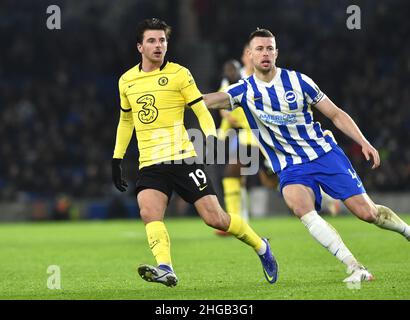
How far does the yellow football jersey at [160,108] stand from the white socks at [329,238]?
1.02 meters

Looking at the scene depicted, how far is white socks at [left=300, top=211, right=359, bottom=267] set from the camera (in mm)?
6723

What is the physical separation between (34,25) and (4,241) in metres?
13.2

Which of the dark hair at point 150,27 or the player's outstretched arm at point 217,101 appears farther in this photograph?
the player's outstretched arm at point 217,101

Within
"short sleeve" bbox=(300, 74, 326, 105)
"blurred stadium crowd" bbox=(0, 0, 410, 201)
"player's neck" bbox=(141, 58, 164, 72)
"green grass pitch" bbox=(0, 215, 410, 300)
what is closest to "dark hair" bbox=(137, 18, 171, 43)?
"player's neck" bbox=(141, 58, 164, 72)

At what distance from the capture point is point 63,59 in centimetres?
2527

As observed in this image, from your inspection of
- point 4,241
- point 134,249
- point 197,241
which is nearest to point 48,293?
point 134,249

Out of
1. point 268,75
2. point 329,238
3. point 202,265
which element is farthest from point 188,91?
point 202,265

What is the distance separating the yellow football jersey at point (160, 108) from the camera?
272 inches

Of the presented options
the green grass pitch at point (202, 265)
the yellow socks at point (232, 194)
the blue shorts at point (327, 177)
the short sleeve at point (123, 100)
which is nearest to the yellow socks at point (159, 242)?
the green grass pitch at point (202, 265)

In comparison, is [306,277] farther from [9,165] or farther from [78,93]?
[78,93]

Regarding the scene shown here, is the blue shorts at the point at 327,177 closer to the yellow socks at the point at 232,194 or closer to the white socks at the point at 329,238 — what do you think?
the white socks at the point at 329,238

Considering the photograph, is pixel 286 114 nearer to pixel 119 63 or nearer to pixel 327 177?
pixel 327 177

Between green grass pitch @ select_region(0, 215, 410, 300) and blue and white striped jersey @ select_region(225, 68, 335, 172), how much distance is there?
985mm

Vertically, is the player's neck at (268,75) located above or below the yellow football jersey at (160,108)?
above
